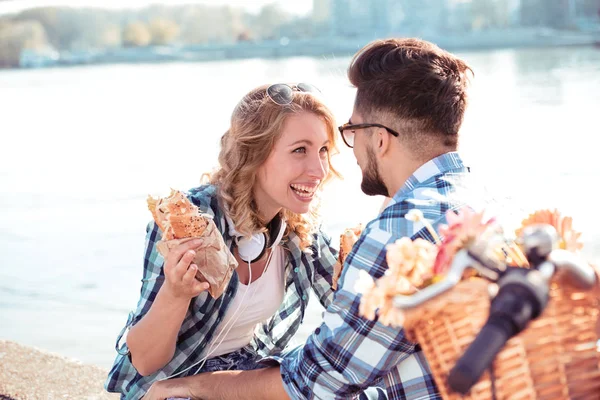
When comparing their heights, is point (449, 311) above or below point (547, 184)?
above

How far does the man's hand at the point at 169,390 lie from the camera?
2.33m

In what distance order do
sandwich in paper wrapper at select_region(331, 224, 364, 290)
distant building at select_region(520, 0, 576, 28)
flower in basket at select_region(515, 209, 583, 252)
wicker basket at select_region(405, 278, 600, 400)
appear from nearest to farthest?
wicker basket at select_region(405, 278, 600, 400) < flower in basket at select_region(515, 209, 583, 252) < sandwich in paper wrapper at select_region(331, 224, 364, 290) < distant building at select_region(520, 0, 576, 28)

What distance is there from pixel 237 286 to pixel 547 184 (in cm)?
624

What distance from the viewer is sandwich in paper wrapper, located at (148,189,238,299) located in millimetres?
2180

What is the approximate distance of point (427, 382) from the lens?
1.77m

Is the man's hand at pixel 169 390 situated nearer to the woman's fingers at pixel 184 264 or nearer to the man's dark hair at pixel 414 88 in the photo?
the woman's fingers at pixel 184 264

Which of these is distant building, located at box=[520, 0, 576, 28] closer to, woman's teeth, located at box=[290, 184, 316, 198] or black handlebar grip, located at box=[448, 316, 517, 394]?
woman's teeth, located at box=[290, 184, 316, 198]

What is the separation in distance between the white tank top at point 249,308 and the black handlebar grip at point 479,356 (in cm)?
153

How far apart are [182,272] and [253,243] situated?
1.48 ft

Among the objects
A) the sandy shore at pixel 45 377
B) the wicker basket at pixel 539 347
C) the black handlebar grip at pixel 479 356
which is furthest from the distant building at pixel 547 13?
the black handlebar grip at pixel 479 356

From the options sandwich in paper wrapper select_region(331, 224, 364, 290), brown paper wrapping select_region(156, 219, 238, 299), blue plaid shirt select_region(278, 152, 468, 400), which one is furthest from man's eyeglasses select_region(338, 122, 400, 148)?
brown paper wrapping select_region(156, 219, 238, 299)

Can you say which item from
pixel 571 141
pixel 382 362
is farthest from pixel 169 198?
pixel 571 141

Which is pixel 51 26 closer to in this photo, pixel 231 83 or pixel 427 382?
pixel 231 83

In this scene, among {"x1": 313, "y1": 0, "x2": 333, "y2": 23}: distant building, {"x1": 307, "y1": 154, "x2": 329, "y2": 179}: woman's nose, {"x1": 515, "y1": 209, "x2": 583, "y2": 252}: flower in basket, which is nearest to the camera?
{"x1": 515, "y1": 209, "x2": 583, "y2": 252}: flower in basket
